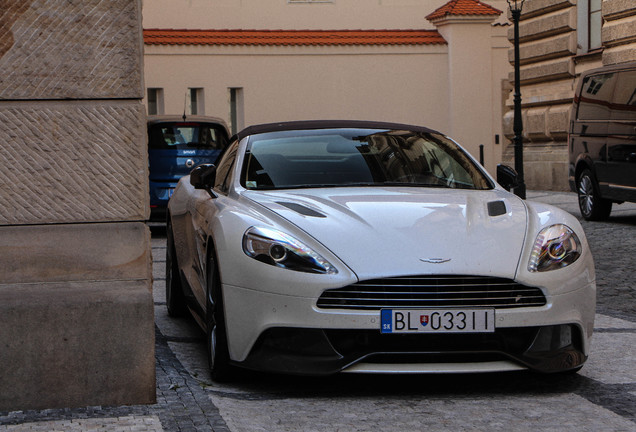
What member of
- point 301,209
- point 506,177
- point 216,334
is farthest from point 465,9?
point 216,334

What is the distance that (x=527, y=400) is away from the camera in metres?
5.53

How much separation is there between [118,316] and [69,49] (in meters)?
1.16

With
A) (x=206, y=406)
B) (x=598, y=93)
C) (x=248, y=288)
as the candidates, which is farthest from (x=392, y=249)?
(x=598, y=93)

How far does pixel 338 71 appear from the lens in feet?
105

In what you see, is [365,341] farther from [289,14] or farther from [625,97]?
[289,14]

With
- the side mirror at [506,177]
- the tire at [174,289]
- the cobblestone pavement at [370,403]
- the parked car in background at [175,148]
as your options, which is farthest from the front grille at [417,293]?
the parked car in background at [175,148]

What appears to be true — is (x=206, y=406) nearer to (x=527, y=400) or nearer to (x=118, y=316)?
(x=118, y=316)

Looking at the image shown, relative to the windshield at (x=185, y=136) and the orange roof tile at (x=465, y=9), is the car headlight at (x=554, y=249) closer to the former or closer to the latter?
the windshield at (x=185, y=136)

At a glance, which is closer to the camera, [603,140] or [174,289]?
[174,289]

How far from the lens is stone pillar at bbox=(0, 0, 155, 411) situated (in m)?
5.25

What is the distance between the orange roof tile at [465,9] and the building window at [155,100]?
24.7 ft

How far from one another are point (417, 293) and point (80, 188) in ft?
5.01

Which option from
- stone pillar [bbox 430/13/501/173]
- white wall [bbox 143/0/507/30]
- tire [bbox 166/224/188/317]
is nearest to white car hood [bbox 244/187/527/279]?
tire [bbox 166/224/188/317]

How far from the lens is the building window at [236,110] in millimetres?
31625
